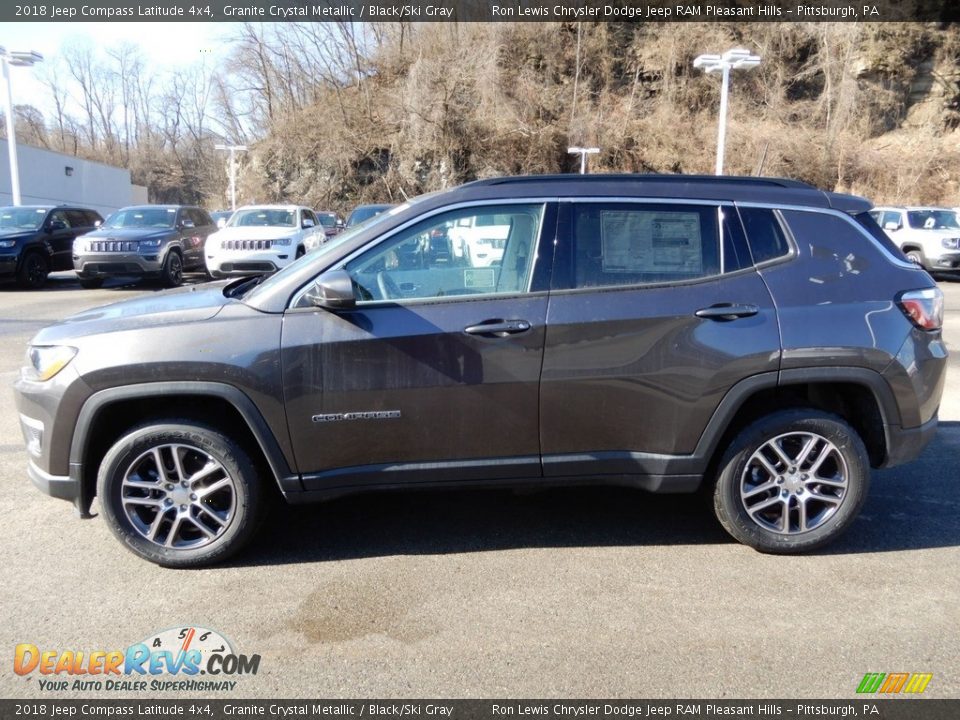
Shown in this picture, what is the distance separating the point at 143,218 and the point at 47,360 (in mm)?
14536

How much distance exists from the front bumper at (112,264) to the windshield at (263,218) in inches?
82.2

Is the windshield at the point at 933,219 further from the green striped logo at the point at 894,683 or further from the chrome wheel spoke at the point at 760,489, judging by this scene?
the green striped logo at the point at 894,683

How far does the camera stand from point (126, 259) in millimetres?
15086

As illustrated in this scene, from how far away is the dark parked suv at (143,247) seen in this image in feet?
49.4

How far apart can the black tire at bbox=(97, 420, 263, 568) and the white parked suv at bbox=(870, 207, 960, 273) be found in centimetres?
1868

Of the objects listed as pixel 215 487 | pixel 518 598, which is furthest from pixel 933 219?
pixel 215 487

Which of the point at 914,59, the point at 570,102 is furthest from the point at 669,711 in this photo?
the point at 914,59

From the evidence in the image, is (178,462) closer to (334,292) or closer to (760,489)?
(334,292)

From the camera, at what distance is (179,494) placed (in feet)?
11.9

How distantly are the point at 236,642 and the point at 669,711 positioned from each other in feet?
5.73

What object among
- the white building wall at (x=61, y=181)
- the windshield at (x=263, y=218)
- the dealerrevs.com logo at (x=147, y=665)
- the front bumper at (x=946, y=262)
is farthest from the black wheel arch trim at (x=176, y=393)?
the white building wall at (x=61, y=181)

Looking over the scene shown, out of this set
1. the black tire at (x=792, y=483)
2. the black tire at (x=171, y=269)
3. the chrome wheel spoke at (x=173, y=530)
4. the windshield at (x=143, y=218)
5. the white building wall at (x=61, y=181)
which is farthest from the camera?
the white building wall at (x=61, y=181)

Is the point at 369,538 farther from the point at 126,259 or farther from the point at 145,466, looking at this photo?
the point at 126,259

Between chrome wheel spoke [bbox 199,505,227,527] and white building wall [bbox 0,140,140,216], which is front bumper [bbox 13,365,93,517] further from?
white building wall [bbox 0,140,140,216]
